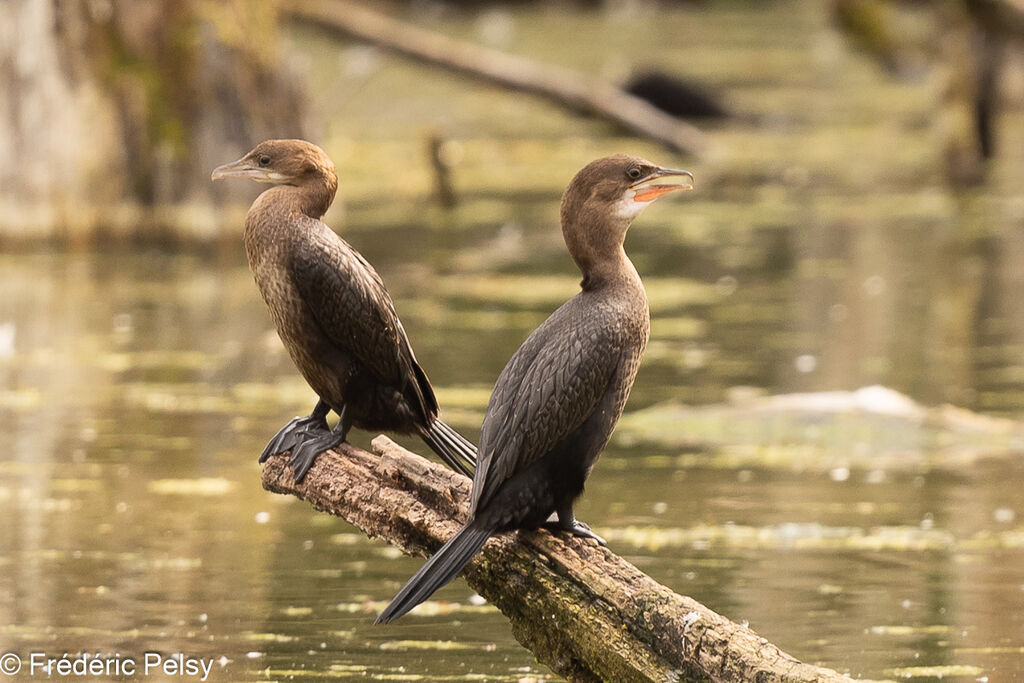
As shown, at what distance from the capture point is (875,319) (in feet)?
41.5

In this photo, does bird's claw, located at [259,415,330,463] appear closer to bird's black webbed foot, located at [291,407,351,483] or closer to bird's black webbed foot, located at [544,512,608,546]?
bird's black webbed foot, located at [291,407,351,483]

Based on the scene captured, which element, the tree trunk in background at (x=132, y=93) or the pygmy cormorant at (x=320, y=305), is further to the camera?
the tree trunk in background at (x=132, y=93)

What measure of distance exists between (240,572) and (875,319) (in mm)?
6389

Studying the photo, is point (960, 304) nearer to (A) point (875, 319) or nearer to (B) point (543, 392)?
(A) point (875, 319)

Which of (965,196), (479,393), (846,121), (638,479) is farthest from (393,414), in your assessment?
(846,121)

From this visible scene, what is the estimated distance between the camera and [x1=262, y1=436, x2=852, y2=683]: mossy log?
4.63m

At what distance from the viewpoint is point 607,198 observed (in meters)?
5.03

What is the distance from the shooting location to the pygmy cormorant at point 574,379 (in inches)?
194

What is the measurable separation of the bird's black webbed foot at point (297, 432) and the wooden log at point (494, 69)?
1291 centimetres

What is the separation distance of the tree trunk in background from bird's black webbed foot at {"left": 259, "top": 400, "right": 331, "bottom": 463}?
9.25m

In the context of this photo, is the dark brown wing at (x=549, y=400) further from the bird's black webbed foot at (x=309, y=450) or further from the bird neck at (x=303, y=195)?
the bird neck at (x=303, y=195)

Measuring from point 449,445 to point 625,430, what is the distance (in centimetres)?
402

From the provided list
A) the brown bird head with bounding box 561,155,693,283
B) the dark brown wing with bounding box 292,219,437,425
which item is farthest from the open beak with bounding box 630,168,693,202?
the dark brown wing with bounding box 292,219,437,425

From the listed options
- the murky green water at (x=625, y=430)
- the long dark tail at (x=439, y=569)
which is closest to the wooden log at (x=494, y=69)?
the murky green water at (x=625, y=430)
